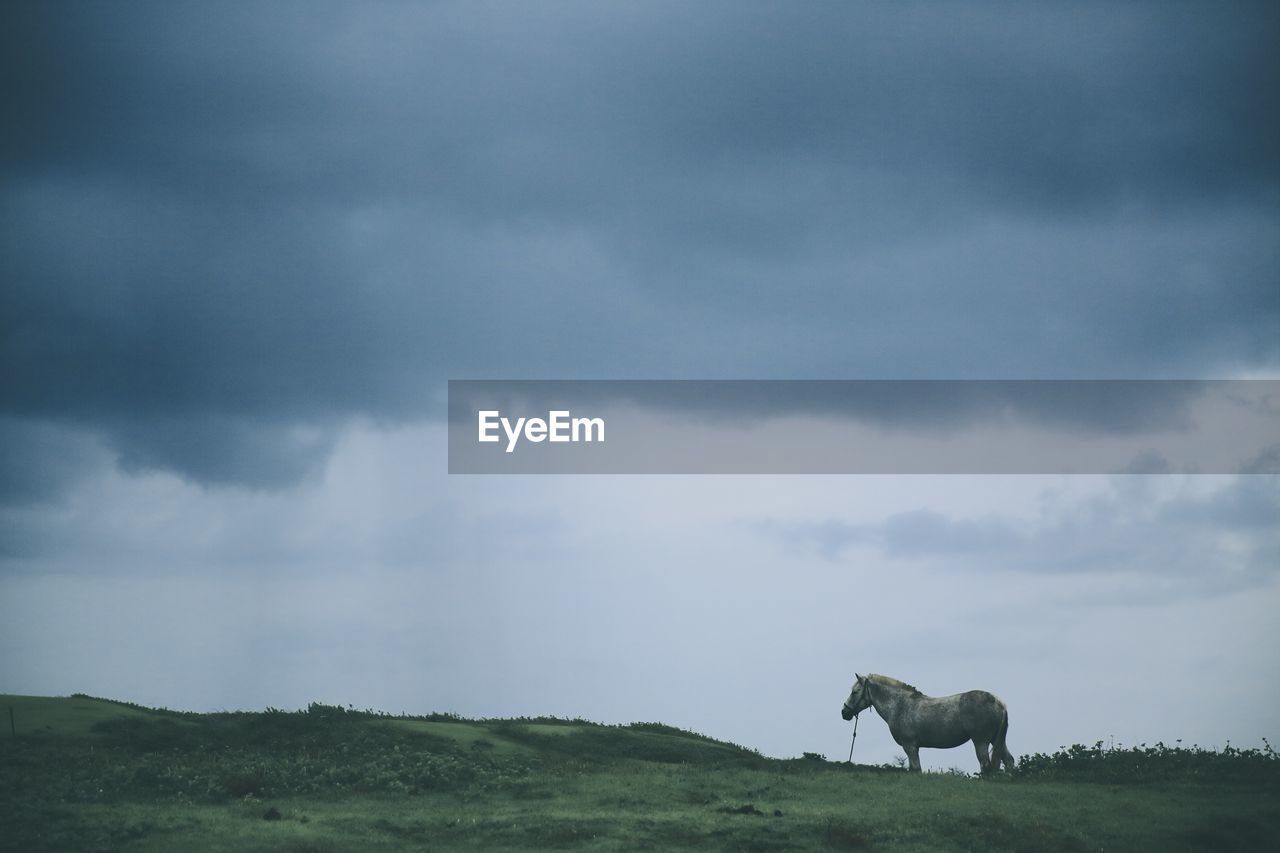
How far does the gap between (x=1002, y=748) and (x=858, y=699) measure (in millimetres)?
6048

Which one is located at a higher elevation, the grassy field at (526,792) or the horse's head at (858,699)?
the horse's head at (858,699)

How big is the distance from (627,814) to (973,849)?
9.10 metres

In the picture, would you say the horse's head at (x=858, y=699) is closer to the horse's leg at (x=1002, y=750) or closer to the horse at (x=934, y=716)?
the horse at (x=934, y=716)

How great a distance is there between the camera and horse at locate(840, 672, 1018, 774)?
42.5 meters

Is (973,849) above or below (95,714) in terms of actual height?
below

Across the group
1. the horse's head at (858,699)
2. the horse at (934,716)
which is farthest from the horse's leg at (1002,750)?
the horse's head at (858,699)

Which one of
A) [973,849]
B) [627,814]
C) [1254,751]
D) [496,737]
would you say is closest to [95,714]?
[496,737]

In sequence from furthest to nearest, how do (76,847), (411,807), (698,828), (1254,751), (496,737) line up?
(496,737)
(1254,751)
(411,807)
(698,828)
(76,847)

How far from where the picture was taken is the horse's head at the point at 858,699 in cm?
4647

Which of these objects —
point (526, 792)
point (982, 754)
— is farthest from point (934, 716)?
point (526, 792)

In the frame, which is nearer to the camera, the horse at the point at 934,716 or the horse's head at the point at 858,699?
the horse at the point at 934,716

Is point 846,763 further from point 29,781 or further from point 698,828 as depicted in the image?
point 29,781

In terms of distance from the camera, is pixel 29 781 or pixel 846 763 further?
pixel 846 763

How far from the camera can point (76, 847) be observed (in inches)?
1112
